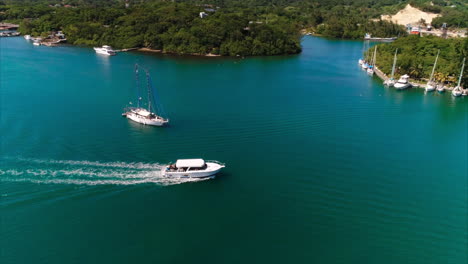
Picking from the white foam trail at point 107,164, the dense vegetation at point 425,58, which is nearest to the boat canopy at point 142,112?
the white foam trail at point 107,164

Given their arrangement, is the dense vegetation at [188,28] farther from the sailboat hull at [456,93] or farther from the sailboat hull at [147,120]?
the sailboat hull at [147,120]

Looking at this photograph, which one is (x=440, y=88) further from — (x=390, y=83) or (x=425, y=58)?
(x=425, y=58)

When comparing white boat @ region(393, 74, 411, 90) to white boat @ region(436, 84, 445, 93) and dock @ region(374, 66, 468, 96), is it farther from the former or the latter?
white boat @ region(436, 84, 445, 93)

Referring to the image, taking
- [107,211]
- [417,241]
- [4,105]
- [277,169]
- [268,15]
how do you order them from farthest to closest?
[268,15] < [4,105] < [277,169] < [107,211] < [417,241]

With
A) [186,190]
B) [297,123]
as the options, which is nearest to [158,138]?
[186,190]

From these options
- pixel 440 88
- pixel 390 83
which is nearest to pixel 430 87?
pixel 440 88

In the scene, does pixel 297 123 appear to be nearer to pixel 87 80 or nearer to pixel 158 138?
pixel 158 138
